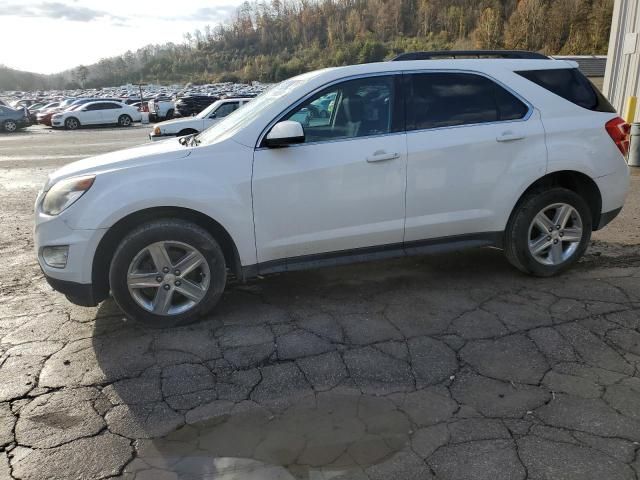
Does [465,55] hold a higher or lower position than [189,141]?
higher

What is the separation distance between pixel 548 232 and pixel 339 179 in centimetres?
197

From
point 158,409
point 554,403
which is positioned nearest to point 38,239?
point 158,409

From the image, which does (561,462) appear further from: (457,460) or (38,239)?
(38,239)

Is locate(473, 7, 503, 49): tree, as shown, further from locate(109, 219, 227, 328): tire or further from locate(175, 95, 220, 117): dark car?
locate(109, 219, 227, 328): tire

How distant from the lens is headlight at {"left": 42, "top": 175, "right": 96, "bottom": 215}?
11.7 ft

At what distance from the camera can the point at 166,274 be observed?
3.75 m

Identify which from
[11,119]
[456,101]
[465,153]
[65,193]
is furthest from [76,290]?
[11,119]

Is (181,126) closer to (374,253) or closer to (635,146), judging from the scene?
(635,146)

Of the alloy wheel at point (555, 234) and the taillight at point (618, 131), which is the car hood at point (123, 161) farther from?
the taillight at point (618, 131)

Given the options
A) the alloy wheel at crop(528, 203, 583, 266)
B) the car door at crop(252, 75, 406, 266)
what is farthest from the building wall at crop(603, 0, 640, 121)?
the car door at crop(252, 75, 406, 266)

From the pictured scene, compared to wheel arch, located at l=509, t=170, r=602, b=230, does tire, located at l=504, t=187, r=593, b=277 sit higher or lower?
lower

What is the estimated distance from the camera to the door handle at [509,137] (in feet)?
13.8

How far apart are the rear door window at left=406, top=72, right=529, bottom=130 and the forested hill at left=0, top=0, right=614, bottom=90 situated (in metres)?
65.7

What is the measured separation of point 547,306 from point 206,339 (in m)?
2.57
